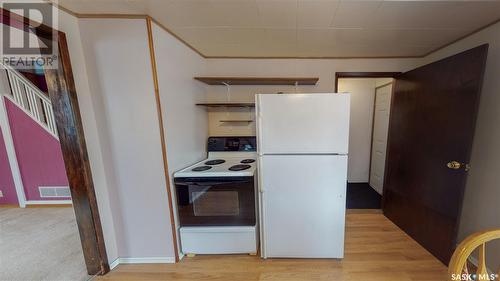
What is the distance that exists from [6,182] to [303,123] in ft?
14.9

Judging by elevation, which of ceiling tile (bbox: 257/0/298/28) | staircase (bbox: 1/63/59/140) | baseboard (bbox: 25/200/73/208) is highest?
ceiling tile (bbox: 257/0/298/28)

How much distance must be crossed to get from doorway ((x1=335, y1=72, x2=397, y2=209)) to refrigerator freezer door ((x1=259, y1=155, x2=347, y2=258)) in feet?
4.84

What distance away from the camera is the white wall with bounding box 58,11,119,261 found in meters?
1.39

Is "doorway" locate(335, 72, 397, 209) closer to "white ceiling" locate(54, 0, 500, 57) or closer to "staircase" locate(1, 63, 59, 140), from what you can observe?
"white ceiling" locate(54, 0, 500, 57)

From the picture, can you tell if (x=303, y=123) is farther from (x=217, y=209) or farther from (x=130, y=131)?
(x=130, y=131)

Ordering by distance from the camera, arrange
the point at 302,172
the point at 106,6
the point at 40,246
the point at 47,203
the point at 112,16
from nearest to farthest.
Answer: the point at 106,6 < the point at 112,16 < the point at 302,172 < the point at 40,246 < the point at 47,203

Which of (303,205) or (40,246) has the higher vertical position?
(303,205)

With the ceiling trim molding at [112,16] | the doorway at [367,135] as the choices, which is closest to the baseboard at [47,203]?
the ceiling trim molding at [112,16]

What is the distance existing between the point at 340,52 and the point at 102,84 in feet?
8.07

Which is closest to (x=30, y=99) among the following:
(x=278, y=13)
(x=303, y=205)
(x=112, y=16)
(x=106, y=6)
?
(x=112, y=16)

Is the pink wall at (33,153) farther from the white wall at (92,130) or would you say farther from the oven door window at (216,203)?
the oven door window at (216,203)

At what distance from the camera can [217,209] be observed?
5.90 ft

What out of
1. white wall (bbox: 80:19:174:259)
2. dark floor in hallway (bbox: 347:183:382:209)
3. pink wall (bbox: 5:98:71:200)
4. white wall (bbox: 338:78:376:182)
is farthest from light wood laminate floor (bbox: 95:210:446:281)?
pink wall (bbox: 5:98:71:200)

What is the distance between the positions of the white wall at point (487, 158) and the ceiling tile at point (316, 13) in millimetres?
1396
